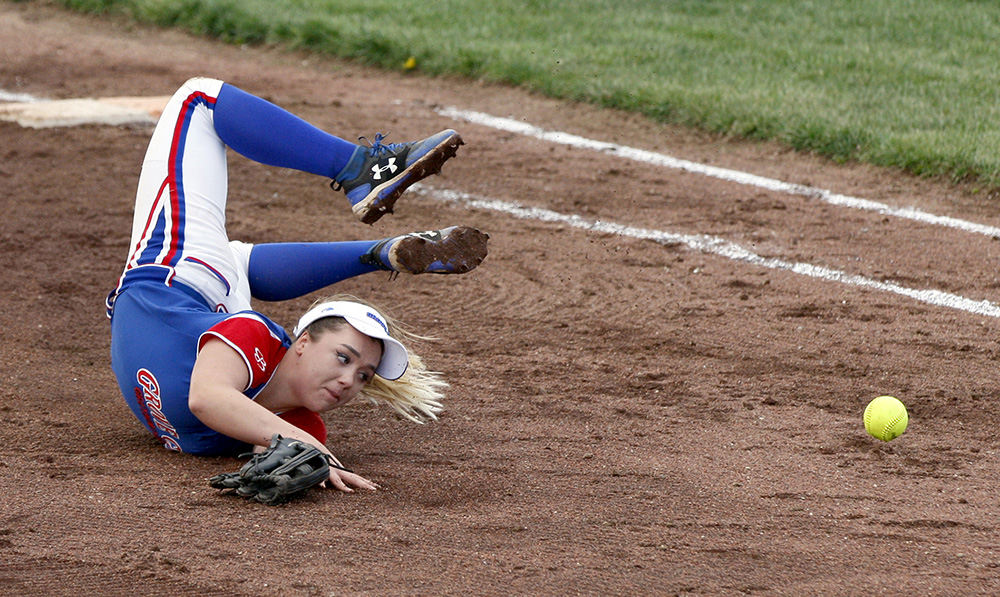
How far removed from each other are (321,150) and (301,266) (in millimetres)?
444

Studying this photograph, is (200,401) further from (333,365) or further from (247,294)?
(247,294)

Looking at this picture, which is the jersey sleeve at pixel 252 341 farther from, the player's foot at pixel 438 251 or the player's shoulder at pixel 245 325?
the player's foot at pixel 438 251

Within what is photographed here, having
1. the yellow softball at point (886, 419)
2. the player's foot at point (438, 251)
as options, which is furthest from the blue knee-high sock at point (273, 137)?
the yellow softball at point (886, 419)

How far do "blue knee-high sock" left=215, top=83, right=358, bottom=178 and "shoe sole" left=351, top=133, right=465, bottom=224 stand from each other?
228mm

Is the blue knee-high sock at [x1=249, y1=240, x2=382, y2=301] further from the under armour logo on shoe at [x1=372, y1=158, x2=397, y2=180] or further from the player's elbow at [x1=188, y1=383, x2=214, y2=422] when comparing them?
the player's elbow at [x1=188, y1=383, x2=214, y2=422]

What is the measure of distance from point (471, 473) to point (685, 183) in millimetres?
3506

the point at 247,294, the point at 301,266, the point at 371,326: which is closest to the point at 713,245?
the point at 301,266

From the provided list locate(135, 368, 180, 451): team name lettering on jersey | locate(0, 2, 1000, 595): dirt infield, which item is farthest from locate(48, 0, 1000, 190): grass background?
locate(135, 368, 180, 451): team name lettering on jersey

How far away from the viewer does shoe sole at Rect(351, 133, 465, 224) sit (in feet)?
14.6

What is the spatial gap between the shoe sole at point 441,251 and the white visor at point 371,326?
0.73ft

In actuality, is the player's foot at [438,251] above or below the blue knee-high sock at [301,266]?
above

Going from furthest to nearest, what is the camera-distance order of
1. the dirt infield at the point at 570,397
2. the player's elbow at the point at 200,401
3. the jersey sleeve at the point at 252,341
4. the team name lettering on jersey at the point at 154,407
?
the team name lettering on jersey at the point at 154,407
the jersey sleeve at the point at 252,341
the player's elbow at the point at 200,401
the dirt infield at the point at 570,397

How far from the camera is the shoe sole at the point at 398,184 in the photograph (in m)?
4.46

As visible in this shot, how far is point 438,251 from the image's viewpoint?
4.21 metres
